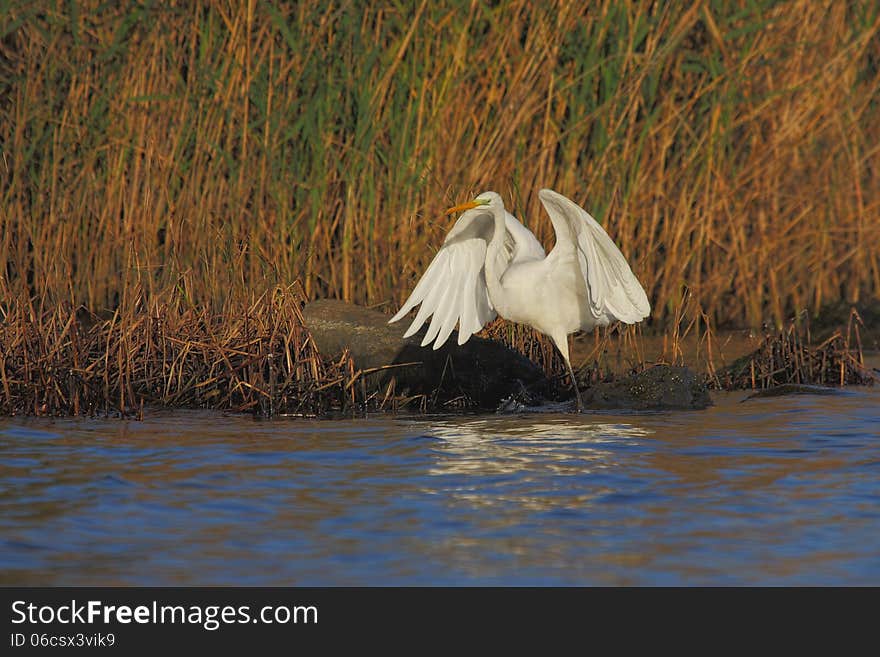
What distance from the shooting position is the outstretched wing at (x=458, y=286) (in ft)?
24.8

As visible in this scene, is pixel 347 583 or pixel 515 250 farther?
pixel 515 250

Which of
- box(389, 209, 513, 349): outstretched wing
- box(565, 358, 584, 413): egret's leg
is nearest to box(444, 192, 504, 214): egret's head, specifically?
box(389, 209, 513, 349): outstretched wing

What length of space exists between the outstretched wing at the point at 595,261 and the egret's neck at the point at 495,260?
264mm

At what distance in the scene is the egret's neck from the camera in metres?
7.48

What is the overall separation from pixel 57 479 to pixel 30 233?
8.74ft

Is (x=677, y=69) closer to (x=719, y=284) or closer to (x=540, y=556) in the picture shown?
(x=719, y=284)

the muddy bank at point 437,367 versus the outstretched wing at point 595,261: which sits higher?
the outstretched wing at point 595,261

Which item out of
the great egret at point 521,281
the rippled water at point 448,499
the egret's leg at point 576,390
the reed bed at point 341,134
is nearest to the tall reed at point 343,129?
the reed bed at point 341,134

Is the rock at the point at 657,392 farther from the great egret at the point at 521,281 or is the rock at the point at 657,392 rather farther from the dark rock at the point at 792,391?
the dark rock at the point at 792,391

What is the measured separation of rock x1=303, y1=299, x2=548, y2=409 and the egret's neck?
499mm

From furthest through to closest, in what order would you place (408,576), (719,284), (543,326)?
1. (719,284)
2. (543,326)
3. (408,576)
